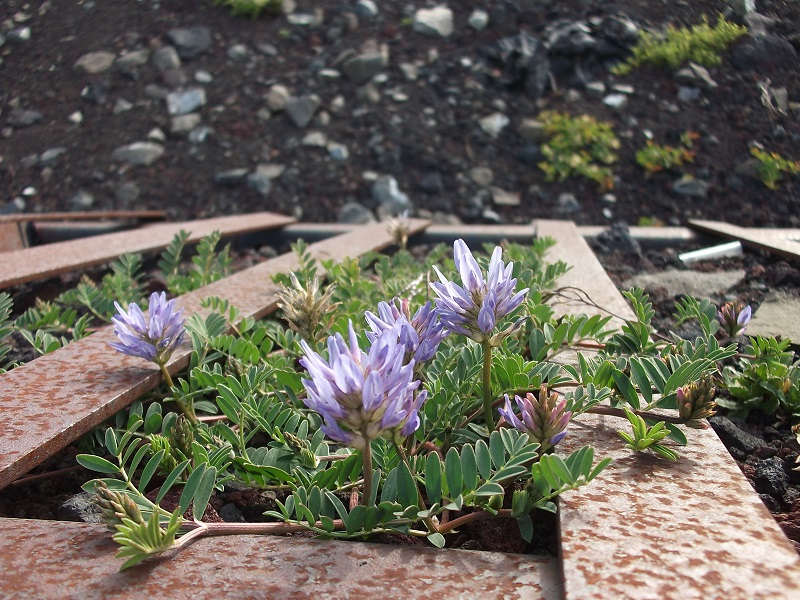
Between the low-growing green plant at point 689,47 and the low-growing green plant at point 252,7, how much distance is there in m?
3.05

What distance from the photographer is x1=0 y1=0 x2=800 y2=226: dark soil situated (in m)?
4.97

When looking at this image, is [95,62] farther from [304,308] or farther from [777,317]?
[777,317]

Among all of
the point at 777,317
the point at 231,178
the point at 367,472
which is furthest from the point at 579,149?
the point at 367,472

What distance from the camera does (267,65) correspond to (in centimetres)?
614

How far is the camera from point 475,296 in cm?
124

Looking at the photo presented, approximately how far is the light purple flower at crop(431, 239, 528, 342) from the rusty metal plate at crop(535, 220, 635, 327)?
0.50 meters

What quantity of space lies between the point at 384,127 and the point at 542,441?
15.0ft

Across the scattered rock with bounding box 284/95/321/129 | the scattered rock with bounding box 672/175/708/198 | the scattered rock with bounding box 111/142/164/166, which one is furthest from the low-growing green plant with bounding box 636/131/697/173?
the scattered rock with bounding box 111/142/164/166

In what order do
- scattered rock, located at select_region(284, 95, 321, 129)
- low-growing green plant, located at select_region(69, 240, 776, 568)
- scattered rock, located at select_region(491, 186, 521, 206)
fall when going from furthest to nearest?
scattered rock, located at select_region(284, 95, 321, 129), scattered rock, located at select_region(491, 186, 521, 206), low-growing green plant, located at select_region(69, 240, 776, 568)

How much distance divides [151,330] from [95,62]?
18.1 feet

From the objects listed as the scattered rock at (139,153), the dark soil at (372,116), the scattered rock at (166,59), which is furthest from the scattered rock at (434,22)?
the scattered rock at (139,153)

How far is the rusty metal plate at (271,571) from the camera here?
101 cm

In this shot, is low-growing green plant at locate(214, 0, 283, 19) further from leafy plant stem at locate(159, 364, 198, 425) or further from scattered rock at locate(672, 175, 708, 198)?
leafy plant stem at locate(159, 364, 198, 425)

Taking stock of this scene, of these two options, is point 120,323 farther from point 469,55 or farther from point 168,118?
point 469,55
